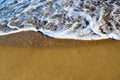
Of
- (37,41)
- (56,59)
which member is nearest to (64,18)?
(37,41)

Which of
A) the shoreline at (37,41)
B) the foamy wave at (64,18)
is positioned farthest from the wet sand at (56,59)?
the foamy wave at (64,18)

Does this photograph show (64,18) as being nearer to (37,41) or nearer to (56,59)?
(37,41)

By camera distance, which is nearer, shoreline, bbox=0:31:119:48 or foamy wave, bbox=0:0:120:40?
shoreline, bbox=0:31:119:48

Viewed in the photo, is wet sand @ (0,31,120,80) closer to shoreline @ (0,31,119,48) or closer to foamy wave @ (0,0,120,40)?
shoreline @ (0,31,119,48)

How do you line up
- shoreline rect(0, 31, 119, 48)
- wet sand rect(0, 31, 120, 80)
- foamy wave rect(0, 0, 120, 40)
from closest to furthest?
wet sand rect(0, 31, 120, 80) < shoreline rect(0, 31, 119, 48) < foamy wave rect(0, 0, 120, 40)

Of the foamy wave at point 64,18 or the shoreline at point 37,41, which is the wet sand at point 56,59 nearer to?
the shoreline at point 37,41

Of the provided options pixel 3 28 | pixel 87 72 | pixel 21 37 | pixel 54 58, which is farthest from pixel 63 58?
pixel 3 28

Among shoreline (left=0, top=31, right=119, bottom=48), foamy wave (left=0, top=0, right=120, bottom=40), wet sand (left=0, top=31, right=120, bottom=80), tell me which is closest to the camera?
wet sand (left=0, top=31, right=120, bottom=80)

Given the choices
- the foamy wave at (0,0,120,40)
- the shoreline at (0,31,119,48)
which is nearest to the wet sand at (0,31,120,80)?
the shoreline at (0,31,119,48)
